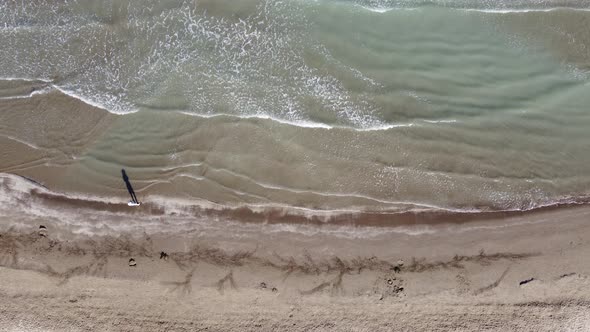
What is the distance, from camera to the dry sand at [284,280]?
29.6ft

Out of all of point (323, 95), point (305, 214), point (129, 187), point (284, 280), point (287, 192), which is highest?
point (323, 95)

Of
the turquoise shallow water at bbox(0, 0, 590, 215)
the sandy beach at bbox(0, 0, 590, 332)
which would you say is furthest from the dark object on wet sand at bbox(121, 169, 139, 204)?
the turquoise shallow water at bbox(0, 0, 590, 215)

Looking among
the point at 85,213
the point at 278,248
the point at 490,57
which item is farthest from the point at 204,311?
the point at 490,57

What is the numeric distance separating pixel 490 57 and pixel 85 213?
32.2 ft

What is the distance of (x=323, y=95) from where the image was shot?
922 centimetres

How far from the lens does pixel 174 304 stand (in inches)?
356

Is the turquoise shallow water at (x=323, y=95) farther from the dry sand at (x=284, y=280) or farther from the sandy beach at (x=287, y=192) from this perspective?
the dry sand at (x=284, y=280)

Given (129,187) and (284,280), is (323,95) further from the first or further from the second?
(129,187)

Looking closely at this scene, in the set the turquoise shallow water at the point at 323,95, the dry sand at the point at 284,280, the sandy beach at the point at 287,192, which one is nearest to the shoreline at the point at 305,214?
the sandy beach at the point at 287,192

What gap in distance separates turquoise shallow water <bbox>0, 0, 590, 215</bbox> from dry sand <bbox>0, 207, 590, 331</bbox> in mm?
1008

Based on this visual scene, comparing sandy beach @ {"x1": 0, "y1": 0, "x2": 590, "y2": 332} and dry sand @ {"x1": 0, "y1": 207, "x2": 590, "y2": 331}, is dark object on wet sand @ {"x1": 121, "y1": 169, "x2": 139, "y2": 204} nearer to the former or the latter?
sandy beach @ {"x1": 0, "y1": 0, "x2": 590, "y2": 332}

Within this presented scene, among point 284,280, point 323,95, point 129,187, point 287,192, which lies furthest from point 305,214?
point 129,187

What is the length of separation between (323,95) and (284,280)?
13.9 ft

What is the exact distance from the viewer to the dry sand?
356 inches
